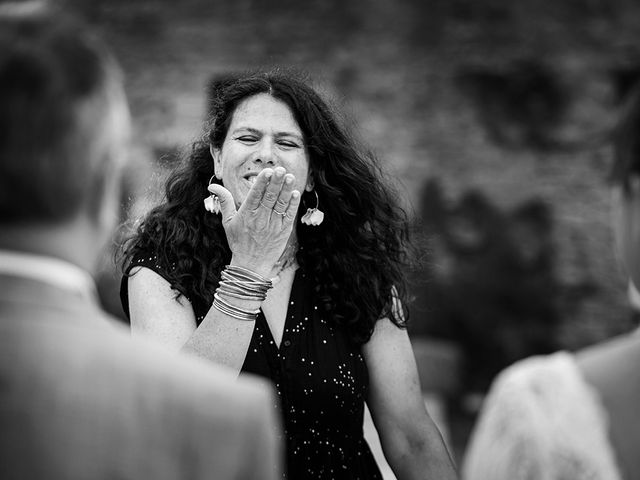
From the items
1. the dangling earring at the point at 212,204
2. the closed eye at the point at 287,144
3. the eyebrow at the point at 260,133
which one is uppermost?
the eyebrow at the point at 260,133

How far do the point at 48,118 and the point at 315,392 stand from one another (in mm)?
1563

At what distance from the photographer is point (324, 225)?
2961 millimetres

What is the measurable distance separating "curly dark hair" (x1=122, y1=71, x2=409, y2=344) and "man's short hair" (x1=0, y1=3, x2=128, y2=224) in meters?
1.49

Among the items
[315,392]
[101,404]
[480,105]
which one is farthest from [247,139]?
[480,105]

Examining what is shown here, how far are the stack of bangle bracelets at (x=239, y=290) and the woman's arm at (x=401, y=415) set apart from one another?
53 centimetres

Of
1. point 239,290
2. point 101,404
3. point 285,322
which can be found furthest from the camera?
point 285,322

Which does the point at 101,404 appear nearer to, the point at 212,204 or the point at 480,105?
the point at 212,204

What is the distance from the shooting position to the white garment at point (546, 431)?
4.28 feet

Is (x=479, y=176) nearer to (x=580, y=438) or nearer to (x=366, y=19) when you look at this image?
(x=366, y=19)

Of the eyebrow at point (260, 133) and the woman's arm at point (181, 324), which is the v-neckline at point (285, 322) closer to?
the woman's arm at point (181, 324)

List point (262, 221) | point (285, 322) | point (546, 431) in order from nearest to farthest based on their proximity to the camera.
Result: point (546, 431)
point (262, 221)
point (285, 322)

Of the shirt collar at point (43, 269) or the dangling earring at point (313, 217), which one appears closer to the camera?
the shirt collar at point (43, 269)

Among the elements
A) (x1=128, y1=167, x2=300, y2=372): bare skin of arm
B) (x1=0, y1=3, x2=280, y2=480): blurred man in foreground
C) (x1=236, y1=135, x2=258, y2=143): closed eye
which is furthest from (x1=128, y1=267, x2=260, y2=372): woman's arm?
(x1=0, y1=3, x2=280, y2=480): blurred man in foreground

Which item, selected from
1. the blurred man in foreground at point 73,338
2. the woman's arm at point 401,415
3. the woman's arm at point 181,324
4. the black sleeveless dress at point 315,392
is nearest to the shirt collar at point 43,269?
the blurred man in foreground at point 73,338
